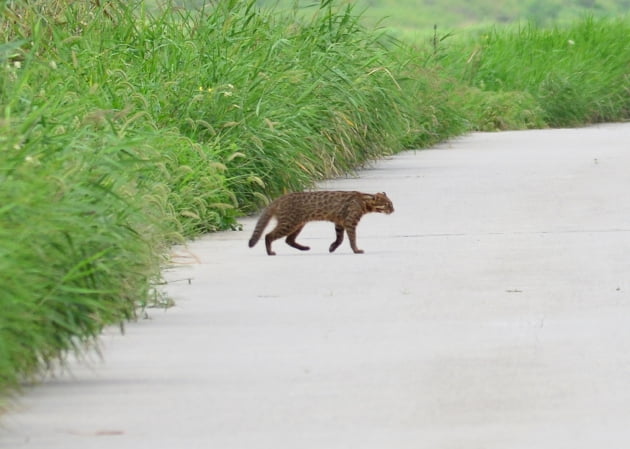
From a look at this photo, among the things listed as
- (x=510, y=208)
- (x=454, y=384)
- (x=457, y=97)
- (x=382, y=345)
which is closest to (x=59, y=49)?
(x=510, y=208)

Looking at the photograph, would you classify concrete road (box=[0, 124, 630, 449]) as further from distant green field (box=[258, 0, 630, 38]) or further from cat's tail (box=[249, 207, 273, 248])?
distant green field (box=[258, 0, 630, 38])

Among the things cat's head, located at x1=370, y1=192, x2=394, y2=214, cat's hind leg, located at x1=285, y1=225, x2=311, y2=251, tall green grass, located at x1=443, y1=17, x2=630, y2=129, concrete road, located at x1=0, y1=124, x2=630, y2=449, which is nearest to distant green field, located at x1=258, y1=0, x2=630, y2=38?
tall green grass, located at x1=443, y1=17, x2=630, y2=129

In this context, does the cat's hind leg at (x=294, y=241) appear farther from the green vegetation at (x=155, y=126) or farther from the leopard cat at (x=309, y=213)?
the green vegetation at (x=155, y=126)

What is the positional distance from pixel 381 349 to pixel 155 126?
4877mm

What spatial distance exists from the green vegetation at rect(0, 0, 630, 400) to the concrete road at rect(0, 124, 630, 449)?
276 mm

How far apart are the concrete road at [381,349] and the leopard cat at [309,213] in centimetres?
16

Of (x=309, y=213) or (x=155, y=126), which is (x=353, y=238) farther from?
(x=155, y=126)

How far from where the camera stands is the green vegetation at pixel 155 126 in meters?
7.24

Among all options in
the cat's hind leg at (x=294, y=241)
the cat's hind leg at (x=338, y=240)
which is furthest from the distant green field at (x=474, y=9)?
the cat's hind leg at (x=338, y=240)

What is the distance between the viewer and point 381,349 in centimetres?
825

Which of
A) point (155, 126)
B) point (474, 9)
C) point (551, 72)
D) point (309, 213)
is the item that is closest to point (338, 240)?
point (309, 213)

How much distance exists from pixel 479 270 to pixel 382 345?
2642 mm

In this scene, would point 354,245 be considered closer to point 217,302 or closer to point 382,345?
point 217,302

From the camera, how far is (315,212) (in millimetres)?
12023
